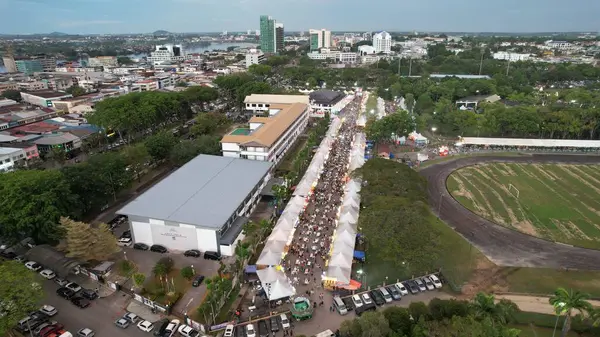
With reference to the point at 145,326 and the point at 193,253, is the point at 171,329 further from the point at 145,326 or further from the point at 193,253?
the point at 193,253

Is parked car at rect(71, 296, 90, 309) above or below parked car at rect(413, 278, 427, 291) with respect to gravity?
above

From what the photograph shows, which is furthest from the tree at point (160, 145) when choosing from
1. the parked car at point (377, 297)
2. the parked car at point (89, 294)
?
the parked car at point (377, 297)

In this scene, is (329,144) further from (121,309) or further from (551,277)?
(121,309)

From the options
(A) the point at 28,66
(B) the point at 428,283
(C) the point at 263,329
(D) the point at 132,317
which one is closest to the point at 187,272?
(D) the point at 132,317

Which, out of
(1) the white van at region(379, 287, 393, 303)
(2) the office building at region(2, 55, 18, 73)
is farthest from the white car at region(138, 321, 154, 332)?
(2) the office building at region(2, 55, 18, 73)

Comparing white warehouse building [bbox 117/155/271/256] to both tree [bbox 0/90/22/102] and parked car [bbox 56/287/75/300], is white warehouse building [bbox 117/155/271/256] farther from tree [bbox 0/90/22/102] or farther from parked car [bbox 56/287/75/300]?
tree [bbox 0/90/22/102]

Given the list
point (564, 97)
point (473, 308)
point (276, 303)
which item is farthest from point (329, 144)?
point (564, 97)
